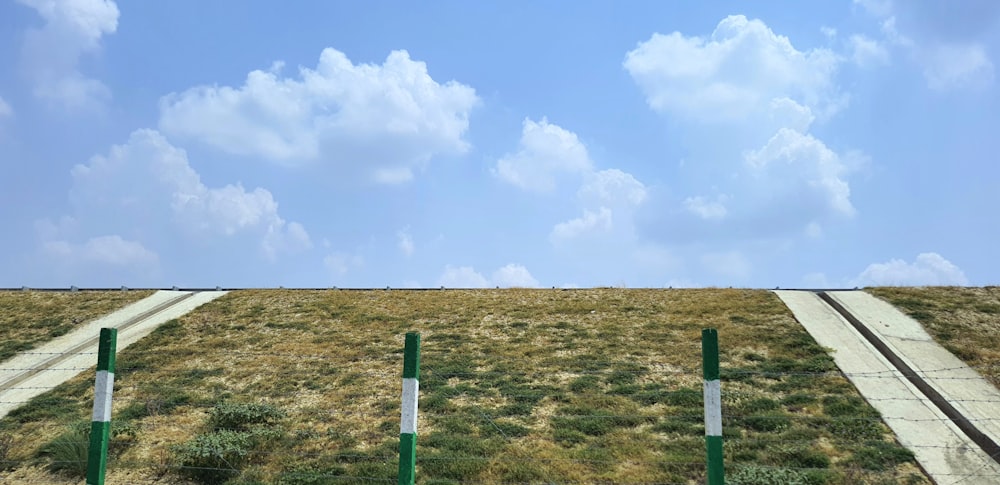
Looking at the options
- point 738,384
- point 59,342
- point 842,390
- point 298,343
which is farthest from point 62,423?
point 842,390

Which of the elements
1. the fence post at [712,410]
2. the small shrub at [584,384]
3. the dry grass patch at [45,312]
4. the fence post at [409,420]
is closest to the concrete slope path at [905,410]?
the small shrub at [584,384]

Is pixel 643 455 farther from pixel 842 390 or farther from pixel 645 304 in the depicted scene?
pixel 645 304

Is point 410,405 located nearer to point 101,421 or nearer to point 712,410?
point 712,410

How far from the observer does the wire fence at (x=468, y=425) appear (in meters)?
8.95

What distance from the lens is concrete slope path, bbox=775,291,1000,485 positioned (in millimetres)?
8906

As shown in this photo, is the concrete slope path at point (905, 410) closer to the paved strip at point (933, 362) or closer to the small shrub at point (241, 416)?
the paved strip at point (933, 362)

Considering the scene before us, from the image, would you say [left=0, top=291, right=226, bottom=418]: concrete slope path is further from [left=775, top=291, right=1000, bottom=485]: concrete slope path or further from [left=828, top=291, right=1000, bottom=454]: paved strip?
[left=828, top=291, right=1000, bottom=454]: paved strip

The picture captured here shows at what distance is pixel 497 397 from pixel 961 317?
39.4 feet

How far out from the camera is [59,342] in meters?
17.8

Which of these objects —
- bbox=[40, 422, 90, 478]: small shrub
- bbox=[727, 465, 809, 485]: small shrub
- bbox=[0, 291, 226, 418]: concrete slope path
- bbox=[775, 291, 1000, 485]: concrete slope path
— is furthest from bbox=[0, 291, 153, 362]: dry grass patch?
bbox=[775, 291, 1000, 485]: concrete slope path

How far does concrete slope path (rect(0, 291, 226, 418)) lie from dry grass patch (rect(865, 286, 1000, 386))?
62.5 feet

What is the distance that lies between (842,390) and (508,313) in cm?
897

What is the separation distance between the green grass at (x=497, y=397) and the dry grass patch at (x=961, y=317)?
2886 mm

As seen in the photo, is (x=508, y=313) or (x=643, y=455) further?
(x=508, y=313)
